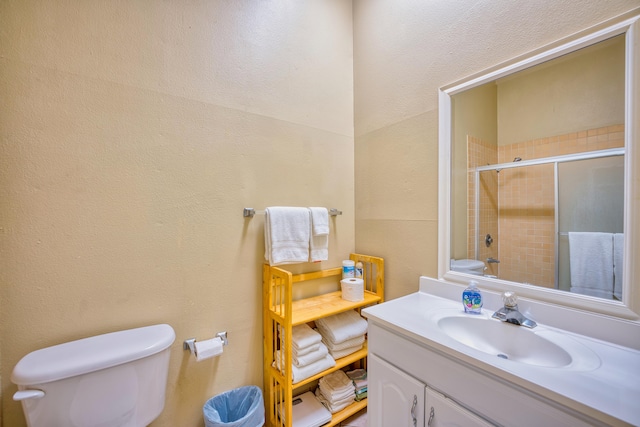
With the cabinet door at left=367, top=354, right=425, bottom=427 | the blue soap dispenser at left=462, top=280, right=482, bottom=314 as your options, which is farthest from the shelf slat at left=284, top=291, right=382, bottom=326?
the blue soap dispenser at left=462, top=280, right=482, bottom=314

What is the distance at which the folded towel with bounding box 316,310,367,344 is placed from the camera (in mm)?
1407

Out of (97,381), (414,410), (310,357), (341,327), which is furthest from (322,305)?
(97,381)

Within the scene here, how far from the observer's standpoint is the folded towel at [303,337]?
128 cm

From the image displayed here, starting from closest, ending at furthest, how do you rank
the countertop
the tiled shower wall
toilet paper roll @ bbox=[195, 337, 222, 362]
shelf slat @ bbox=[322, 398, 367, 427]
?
the countertop, the tiled shower wall, toilet paper roll @ bbox=[195, 337, 222, 362], shelf slat @ bbox=[322, 398, 367, 427]

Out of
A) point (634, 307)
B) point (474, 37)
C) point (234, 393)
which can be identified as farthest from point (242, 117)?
point (634, 307)

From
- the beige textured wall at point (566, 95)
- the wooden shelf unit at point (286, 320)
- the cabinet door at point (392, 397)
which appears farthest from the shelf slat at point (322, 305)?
the beige textured wall at point (566, 95)

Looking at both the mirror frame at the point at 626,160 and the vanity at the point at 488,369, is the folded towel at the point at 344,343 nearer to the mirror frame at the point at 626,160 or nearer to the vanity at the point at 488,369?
the vanity at the point at 488,369

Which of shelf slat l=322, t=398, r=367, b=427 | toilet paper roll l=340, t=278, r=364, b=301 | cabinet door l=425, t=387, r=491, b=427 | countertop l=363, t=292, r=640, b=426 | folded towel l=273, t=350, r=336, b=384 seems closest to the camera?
countertop l=363, t=292, r=640, b=426

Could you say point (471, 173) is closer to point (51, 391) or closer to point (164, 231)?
point (164, 231)

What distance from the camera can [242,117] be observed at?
132cm

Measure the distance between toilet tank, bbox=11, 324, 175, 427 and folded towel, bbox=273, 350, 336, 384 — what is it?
0.52 meters

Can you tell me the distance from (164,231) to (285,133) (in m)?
0.83

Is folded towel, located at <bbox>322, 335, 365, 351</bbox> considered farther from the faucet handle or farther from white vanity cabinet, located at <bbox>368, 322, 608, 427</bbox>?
the faucet handle


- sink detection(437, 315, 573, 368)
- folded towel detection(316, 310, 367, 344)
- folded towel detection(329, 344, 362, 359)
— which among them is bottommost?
folded towel detection(329, 344, 362, 359)
